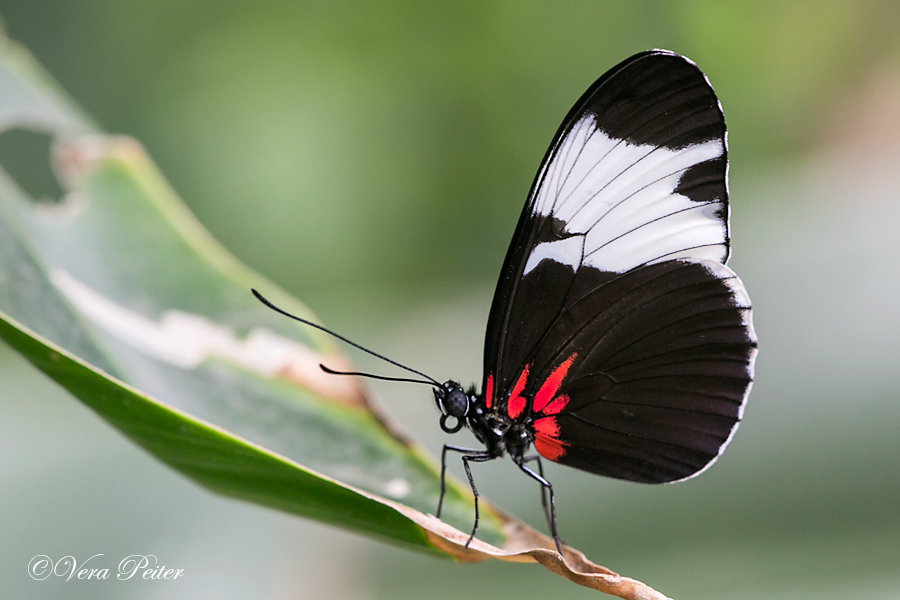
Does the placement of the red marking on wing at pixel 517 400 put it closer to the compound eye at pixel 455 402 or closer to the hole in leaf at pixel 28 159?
the compound eye at pixel 455 402

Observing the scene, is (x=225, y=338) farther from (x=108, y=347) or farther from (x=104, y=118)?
(x=104, y=118)

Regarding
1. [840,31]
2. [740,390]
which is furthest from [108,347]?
[840,31]

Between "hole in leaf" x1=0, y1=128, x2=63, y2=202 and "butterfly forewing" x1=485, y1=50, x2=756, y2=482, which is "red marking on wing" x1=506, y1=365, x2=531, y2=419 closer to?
"butterfly forewing" x1=485, y1=50, x2=756, y2=482
